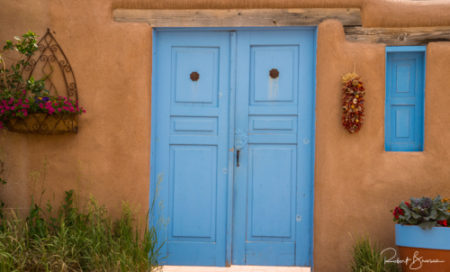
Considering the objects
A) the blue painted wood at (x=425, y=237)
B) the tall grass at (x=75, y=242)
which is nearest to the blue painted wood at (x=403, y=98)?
the blue painted wood at (x=425, y=237)

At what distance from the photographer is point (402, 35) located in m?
4.32

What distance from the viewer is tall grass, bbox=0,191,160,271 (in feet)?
12.6

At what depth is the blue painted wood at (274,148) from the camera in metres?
4.46

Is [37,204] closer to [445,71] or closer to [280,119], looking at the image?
[280,119]

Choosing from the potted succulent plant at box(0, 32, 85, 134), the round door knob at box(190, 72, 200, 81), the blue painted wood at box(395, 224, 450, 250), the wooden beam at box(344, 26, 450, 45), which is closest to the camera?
the blue painted wood at box(395, 224, 450, 250)

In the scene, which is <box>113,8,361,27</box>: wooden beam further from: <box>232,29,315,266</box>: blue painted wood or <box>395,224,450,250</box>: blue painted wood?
<box>395,224,450,250</box>: blue painted wood

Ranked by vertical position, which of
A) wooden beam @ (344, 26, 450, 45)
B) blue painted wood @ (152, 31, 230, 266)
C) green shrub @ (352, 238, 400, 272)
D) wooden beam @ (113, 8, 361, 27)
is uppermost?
wooden beam @ (113, 8, 361, 27)

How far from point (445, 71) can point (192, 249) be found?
9.02 ft

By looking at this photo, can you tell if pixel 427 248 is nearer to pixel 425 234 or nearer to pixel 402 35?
pixel 425 234

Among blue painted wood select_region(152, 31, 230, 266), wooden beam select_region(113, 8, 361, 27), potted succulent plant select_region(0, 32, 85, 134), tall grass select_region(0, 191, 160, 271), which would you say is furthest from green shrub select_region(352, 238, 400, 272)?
potted succulent plant select_region(0, 32, 85, 134)

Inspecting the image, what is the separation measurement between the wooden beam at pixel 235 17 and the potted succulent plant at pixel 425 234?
1.71 meters

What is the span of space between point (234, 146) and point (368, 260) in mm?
1513

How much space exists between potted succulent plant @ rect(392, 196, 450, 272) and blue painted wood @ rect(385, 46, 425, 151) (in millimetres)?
738

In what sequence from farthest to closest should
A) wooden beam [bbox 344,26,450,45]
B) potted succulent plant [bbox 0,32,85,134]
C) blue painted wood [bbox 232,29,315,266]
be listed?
blue painted wood [bbox 232,29,315,266]
wooden beam [bbox 344,26,450,45]
potted succulent plant [bbox 0,32,85,134]
